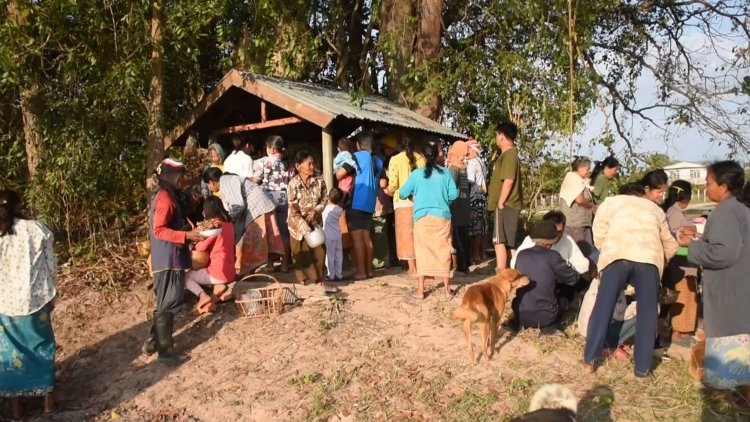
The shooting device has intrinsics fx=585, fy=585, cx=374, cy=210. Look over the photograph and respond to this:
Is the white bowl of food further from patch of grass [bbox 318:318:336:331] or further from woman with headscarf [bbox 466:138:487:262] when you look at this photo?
woman with headscarf [bbox 466:138:487:262]

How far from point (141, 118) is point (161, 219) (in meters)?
4.28

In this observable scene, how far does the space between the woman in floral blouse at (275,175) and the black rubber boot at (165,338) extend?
235 centimetres

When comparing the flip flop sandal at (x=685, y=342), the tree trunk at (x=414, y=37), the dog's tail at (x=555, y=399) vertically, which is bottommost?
the flip flop sandal at (x=685, y=342)

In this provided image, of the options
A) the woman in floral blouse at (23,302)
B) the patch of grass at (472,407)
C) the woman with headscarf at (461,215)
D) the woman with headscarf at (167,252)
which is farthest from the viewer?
the woman with headscarf at (461,215)

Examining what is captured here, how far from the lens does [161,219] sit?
17.9 ft

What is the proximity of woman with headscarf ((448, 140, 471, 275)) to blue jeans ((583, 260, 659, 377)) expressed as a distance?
10.3ft

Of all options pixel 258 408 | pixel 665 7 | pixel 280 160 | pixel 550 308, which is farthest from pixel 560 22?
pixel 258 408

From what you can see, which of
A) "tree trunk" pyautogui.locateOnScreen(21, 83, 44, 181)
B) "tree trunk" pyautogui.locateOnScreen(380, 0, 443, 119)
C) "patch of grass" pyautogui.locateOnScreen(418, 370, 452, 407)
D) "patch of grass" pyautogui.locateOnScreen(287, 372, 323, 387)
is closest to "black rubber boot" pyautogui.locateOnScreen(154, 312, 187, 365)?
"patch of grass" pyautogui.locateOnScreen(287, 372, 323, 387)

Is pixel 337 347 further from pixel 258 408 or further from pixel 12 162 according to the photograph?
pixel 12 162

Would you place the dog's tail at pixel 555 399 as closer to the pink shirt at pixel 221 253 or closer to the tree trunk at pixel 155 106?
the pink shirt at pixel 221 253

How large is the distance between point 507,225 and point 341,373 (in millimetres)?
2671

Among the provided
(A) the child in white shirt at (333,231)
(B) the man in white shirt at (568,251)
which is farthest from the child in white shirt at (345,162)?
(B) the man in white shirt at (568,251)

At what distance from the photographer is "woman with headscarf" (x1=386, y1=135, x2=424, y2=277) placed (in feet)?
24.8

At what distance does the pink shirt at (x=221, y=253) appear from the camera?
6.39 m
